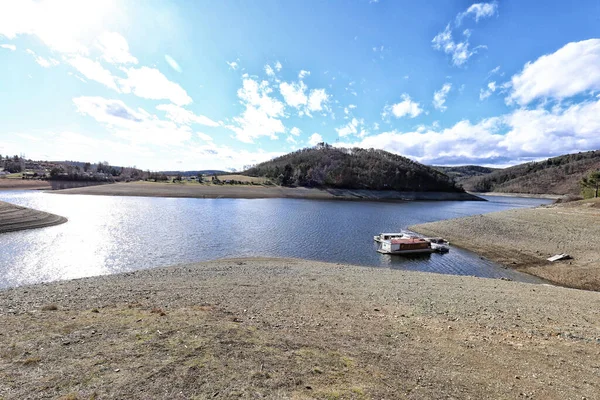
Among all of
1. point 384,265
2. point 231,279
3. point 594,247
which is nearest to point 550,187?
point 594,247

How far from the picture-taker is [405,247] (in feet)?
78.4

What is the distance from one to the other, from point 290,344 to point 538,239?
27623mm

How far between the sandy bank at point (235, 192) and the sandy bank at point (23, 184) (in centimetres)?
1956

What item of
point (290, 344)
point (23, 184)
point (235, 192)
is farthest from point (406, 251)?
point (23, 184)

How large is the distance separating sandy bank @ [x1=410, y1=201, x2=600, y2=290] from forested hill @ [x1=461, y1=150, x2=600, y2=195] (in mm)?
131023

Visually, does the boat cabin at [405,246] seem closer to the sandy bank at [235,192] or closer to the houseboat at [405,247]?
the houseboat at [405,247]

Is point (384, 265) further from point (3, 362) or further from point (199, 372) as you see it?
point (3, 362)

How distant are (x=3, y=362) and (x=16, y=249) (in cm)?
2201

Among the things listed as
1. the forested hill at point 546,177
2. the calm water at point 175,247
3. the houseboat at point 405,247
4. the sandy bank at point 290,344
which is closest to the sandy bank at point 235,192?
the calm water at point 175,247

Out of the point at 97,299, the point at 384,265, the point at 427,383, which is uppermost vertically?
the point at 427,383

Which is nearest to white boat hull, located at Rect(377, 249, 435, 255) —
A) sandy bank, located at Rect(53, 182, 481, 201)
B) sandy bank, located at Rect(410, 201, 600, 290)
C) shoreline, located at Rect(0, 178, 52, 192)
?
sandy bank, located at Rect(410, 201, 600, 290)

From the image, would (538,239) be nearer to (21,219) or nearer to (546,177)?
(21,219)

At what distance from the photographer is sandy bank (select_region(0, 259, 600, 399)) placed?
4.42 meters

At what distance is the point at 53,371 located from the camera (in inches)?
180
